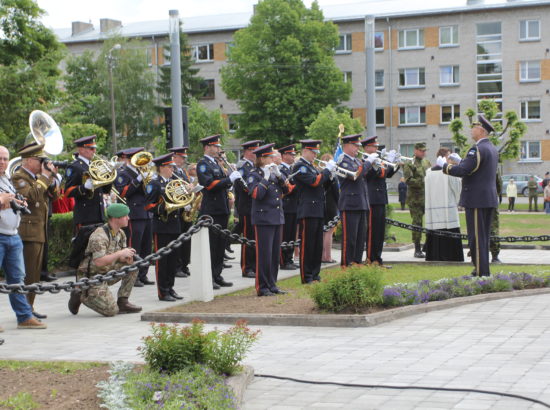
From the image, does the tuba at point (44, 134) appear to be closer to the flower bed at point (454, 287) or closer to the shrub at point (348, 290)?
the shrub at point (348, 290)

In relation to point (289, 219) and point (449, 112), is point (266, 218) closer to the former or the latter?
point (289, 219)

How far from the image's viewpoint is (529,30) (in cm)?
6172

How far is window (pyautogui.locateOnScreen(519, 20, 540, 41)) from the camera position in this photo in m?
61.5

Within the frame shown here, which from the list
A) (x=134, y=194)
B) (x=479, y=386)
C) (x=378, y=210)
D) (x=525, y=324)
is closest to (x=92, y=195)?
(x=134, y=194)

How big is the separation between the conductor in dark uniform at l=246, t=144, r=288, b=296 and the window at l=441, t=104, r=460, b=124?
174 ft

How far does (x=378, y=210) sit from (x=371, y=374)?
823 cm

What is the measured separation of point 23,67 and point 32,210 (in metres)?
22.6

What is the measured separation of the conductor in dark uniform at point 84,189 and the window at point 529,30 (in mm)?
53113

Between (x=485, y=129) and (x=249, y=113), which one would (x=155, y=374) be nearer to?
(x=485, y=129)

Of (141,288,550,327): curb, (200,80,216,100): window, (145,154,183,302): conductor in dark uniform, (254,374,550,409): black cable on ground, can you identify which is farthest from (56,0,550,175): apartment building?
(254,374,550,409): black cable on ground

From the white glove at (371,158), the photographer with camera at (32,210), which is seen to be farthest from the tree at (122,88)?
the photographer with camera at (32,210)

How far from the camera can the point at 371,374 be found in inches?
294

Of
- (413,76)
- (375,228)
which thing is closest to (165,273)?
(375,228)

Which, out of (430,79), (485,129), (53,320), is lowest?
(53,320)
